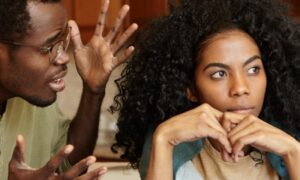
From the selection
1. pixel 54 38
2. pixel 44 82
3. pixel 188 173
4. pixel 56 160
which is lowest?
pixel 188 173

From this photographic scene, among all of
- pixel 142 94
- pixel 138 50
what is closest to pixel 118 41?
pixel 138 50

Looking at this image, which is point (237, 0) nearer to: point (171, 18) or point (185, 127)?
point (171, 18)

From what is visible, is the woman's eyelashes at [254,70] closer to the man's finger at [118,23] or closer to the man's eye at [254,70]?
the man's eye at [254,70]

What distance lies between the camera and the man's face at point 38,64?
3.91 feet

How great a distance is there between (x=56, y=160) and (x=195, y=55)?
0.48 m

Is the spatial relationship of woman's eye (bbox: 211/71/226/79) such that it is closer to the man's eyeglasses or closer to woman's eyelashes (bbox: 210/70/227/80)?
woman's eyelashes (bbox: 210/70/227/80)

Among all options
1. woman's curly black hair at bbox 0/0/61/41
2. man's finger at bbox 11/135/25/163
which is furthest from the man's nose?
man's finger at bbox 11/135/25/163

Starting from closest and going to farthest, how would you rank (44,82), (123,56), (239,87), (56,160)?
(56,160)
(239,87)
(44,82)
(123,56)

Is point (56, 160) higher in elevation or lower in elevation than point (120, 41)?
lower

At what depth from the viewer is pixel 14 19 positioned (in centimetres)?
116

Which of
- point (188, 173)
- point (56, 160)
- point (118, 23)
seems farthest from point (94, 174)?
point (118, 23)

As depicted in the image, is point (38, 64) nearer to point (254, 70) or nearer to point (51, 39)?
point (51, 39)

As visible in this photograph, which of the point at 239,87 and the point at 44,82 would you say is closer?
the point at 239,87

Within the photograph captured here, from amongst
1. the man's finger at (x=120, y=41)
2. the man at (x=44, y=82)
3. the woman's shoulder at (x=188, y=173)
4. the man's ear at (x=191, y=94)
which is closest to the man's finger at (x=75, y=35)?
the man at (x=44, y=82)
